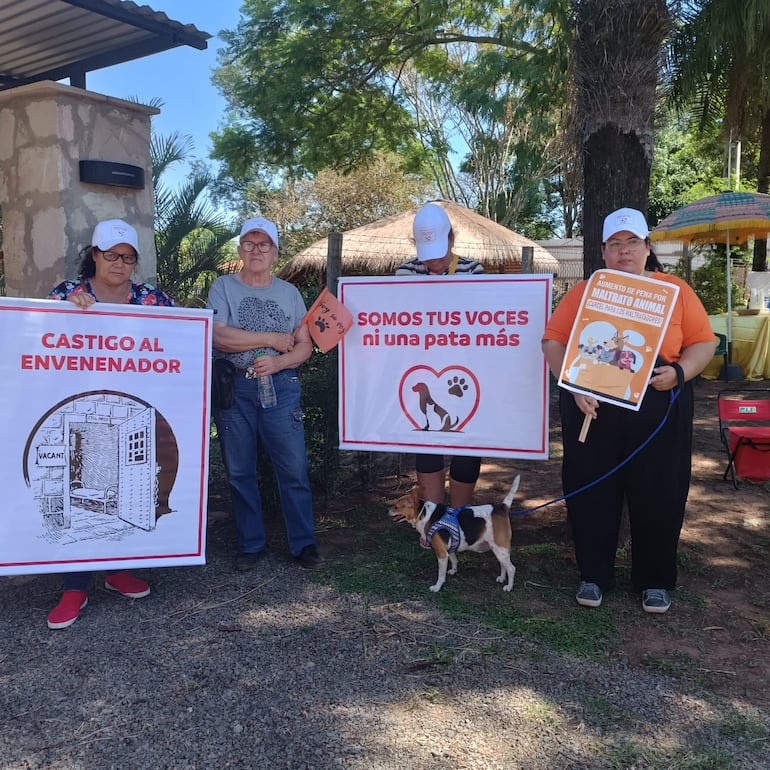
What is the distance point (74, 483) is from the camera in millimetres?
3564

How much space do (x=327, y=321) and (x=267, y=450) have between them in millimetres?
833

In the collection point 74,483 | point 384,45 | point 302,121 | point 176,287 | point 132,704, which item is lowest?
point 132,704

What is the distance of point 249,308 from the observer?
3951 mm

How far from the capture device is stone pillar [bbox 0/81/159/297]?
15.4 feet

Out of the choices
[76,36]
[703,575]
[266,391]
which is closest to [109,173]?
[76,36]

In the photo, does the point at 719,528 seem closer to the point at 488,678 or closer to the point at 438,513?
the point at 438,513

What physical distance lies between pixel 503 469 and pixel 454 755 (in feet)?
13.7

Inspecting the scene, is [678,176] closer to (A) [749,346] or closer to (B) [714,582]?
(A) [749,346]

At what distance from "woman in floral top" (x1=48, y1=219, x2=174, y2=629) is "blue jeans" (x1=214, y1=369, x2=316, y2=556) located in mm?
683

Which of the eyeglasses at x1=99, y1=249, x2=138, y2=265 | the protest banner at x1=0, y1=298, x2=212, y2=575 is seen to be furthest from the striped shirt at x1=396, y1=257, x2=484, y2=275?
the eyeglasses at x1=99, y1=249, x2=138, y2=265

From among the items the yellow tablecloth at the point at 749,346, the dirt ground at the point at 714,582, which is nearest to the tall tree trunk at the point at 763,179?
the yellow tablecloth at the point at 749,346

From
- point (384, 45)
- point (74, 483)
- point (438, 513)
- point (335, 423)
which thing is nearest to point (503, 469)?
point (335, 423)

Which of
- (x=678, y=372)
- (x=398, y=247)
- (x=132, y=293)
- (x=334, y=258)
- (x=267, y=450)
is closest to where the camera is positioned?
(x=678, y=372)

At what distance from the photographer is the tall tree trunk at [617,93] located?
419 centimetres
